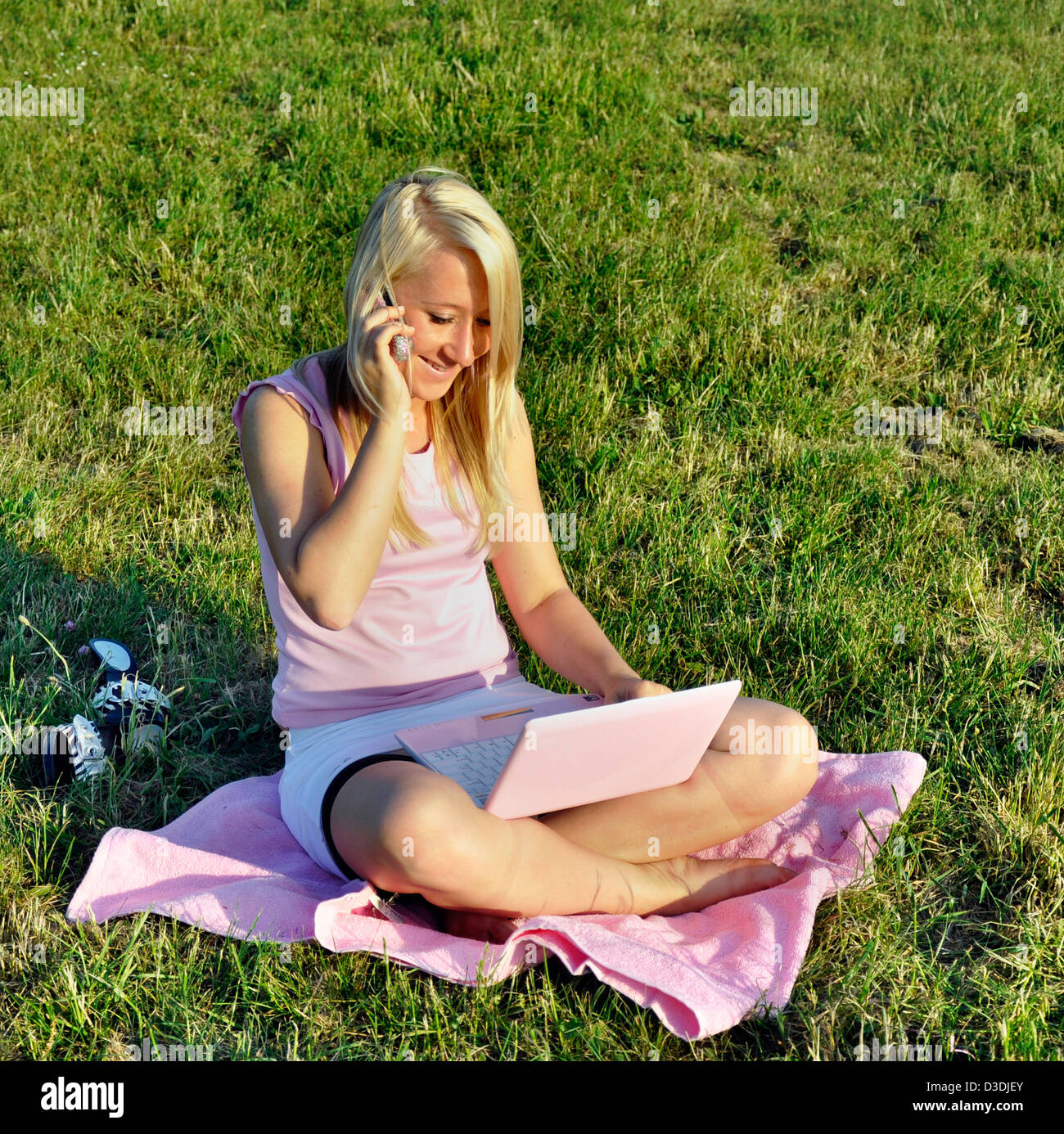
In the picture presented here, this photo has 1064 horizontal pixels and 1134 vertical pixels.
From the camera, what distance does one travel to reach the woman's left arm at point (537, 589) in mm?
3230

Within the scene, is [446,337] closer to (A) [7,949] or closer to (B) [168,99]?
(A) [7,949]

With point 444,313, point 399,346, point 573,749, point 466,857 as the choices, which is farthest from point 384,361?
point 466,857

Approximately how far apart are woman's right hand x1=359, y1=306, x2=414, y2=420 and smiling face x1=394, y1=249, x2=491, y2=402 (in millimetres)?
75

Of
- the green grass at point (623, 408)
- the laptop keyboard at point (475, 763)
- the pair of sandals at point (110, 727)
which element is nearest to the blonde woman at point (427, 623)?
the laptop keyboard at point (475, 763)

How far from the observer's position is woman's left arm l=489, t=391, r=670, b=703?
3.23 m

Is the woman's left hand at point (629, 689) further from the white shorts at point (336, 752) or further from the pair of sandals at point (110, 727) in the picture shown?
the pair of sandals at point (110, 727)

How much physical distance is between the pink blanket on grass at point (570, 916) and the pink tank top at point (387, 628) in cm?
37

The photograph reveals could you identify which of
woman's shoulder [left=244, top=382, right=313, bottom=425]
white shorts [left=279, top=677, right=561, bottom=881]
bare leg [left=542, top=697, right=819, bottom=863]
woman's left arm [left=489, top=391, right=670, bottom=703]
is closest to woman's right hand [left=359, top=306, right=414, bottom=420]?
woman's shoulder [left=244, top=382, right=313, bottom=425]

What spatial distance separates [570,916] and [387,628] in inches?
33.8

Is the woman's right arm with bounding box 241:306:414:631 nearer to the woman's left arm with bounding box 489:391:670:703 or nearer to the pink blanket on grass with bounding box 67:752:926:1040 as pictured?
the woman's left arm with bounding box 489:391:670:703

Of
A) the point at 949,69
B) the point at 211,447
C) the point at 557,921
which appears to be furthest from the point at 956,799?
the point at 949,69

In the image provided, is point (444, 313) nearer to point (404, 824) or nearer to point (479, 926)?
point (404, 824)
